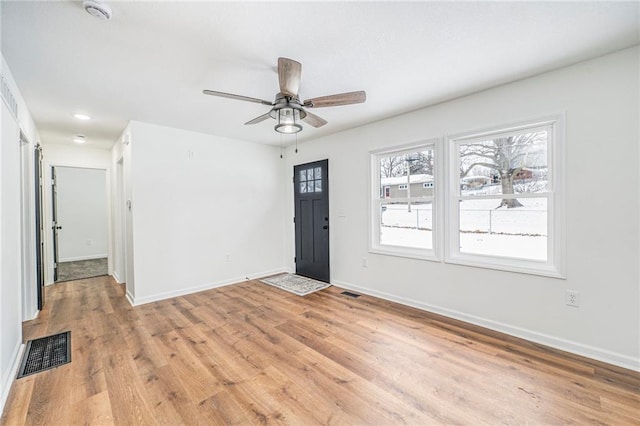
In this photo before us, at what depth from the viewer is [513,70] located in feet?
7.99

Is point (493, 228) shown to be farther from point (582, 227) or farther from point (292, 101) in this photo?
point (292, 101)

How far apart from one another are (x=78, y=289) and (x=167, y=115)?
3345mm

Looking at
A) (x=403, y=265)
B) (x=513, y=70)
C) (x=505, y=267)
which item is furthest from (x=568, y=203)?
(x=403, y=265)

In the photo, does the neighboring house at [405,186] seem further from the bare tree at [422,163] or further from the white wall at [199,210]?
the white wall at [199,210]

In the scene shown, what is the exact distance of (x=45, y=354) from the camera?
244 centimetres

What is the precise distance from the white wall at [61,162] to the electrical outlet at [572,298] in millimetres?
6885

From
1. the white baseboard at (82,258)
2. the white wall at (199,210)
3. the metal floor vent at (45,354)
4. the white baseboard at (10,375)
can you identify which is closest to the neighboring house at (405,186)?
the white wall at (199,210)

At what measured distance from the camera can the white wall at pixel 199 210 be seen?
3.75 meters

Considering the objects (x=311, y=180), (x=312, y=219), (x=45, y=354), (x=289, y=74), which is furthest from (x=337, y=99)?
(x=45, y=354)

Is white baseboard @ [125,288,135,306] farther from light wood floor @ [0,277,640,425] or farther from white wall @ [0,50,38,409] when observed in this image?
white wall @ [0,50,38,409]

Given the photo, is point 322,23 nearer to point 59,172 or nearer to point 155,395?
point 155,395

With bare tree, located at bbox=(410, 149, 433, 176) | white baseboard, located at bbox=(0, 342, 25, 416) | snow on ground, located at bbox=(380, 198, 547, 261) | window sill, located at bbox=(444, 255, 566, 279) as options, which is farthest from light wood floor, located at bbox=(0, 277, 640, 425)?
bare tree, located at bbox=(410, 149, 433, 176)

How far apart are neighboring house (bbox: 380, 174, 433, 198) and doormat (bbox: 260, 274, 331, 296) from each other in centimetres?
179

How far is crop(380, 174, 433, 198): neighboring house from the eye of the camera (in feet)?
11.5
